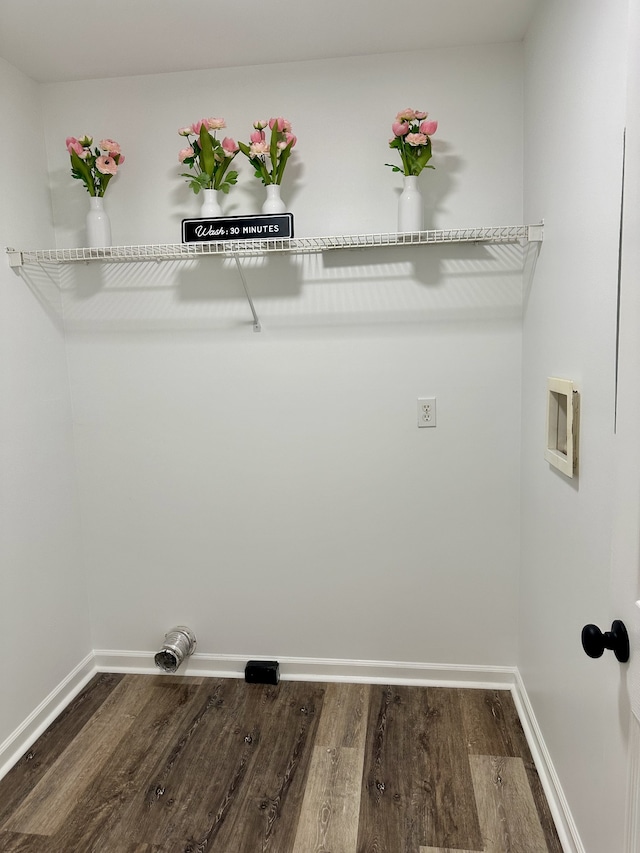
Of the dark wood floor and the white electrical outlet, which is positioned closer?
the dark wood floor

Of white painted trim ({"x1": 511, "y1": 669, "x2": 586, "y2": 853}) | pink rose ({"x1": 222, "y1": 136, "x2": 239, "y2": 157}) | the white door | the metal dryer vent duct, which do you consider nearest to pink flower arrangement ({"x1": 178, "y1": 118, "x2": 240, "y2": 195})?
pink rose ({"x1": 222, "y1": 136, "x2": 239, "y2": 157})

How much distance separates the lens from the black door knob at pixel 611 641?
2.97ft

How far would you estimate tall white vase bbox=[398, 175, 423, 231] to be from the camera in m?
2.01

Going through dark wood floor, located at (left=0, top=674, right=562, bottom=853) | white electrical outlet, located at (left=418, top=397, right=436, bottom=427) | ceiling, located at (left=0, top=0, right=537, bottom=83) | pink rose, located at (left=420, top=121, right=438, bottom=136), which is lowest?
dark wood floor, located at (left=0, top=674, right=562, bottom=853)

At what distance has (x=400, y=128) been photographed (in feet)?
A: 6.35

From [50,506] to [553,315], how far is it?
6.50 feet

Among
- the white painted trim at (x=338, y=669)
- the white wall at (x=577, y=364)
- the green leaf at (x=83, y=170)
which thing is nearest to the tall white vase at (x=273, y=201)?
the green leaf at (x=83, y=170)

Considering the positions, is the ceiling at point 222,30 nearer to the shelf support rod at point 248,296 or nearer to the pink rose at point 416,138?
the pink rose at point 416,138

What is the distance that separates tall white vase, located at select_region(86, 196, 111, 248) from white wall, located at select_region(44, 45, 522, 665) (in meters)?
0.11

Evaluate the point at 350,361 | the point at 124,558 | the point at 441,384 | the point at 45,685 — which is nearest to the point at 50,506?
the point at 124,558

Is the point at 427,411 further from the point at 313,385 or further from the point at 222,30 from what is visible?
the point at 222,30

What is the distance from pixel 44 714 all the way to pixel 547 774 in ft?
→ 6.04

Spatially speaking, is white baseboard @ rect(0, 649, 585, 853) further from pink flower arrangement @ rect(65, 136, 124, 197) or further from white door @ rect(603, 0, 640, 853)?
pink flower arrangement @ rect(65, 136, 124, 197)

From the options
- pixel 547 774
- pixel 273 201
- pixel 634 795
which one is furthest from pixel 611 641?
pixel 273 201
